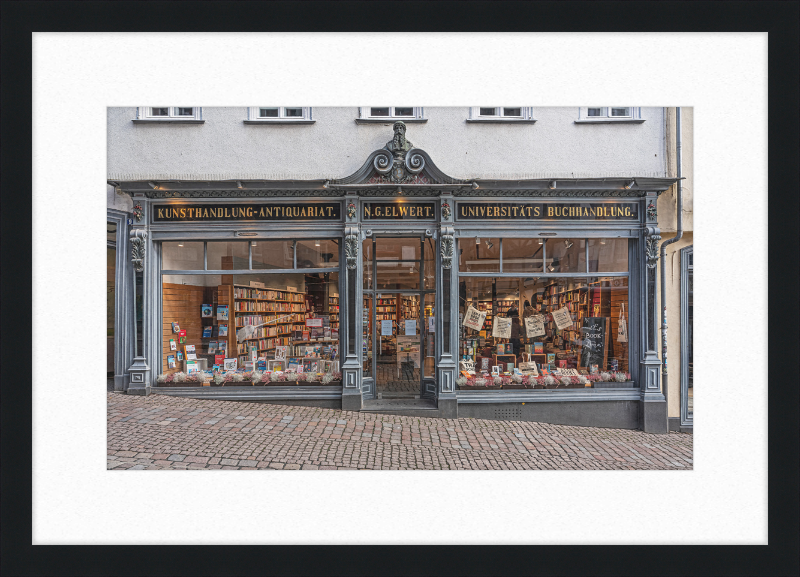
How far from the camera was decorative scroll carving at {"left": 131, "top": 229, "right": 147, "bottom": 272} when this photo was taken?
6.88 m

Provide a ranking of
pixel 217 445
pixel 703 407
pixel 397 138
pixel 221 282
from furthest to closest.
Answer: pixel 221 282 < pixel 397 138 < pixel 217 445 < pixel 703 407

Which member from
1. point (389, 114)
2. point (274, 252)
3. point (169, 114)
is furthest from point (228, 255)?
point (389, 114)

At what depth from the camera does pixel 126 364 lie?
7.06m

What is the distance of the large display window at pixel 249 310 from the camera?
7168mm

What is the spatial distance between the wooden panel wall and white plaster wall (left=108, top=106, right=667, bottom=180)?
85.2 inches

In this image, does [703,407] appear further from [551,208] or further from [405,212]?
[405,212]

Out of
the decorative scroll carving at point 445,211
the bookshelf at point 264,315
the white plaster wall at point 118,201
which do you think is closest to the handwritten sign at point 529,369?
the decorative scroll carving at point 445,211

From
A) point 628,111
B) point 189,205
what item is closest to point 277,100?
point 189,205

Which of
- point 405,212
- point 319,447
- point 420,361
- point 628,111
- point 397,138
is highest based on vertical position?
point 628,111

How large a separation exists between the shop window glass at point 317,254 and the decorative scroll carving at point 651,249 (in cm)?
575

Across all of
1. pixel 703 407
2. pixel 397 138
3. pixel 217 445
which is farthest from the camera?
pixel 397 138

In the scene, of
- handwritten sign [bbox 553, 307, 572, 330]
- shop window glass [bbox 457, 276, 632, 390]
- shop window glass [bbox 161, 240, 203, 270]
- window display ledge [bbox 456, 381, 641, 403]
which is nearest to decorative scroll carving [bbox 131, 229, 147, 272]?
shop window glass [bbox 161, 240, 203, 270]

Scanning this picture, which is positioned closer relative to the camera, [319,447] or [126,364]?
[319,447]

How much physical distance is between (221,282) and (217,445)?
137 inches
